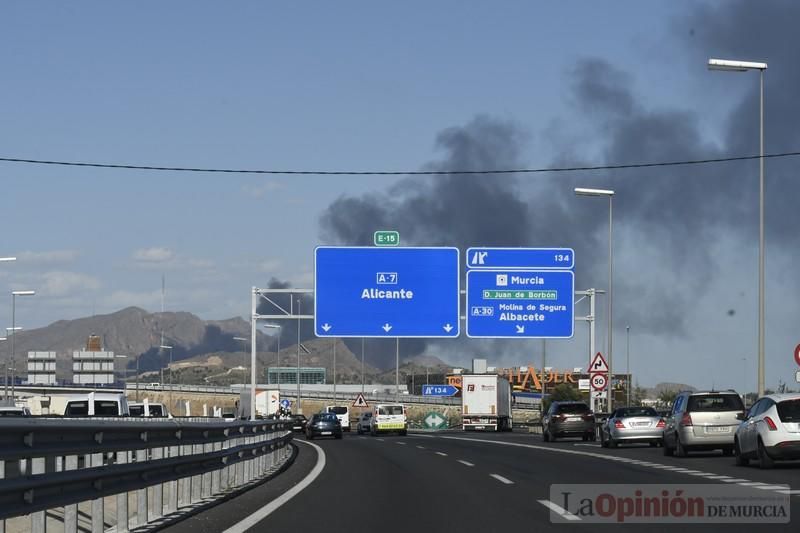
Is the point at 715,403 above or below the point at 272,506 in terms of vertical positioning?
above

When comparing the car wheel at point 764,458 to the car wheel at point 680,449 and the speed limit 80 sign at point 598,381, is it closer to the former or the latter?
the car wheel at point 680,449

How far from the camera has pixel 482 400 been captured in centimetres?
7512

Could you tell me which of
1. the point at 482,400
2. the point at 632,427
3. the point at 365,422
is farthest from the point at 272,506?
the point at 482,400

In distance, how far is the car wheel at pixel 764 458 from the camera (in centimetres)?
2370

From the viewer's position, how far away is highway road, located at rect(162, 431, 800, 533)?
13289mm

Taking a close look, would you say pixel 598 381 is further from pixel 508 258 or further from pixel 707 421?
pixel 707 421

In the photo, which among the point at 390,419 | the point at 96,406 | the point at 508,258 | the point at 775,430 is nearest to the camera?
the point at 775,430

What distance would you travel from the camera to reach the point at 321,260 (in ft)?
141

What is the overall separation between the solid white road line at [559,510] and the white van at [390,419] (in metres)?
51.6

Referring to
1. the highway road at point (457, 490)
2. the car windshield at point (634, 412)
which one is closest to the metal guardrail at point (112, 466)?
the highway road at point (457, 490)

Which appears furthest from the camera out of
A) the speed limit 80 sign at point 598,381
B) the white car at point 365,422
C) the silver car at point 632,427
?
the white car at point 365,422

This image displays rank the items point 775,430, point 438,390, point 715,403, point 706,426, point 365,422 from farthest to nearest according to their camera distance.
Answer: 1. point 438,390
2. point 365,422
3. point 715,403
4. point 706,426
5. point 775,430

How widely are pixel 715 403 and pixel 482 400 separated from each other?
44265 millimetres

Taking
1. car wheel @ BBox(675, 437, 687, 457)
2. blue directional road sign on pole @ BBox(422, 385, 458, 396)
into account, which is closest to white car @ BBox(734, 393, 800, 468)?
car wheel @ BBox(675, 437, 687, 457)
